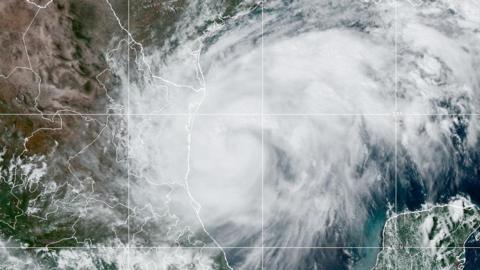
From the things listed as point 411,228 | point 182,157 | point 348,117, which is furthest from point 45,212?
point 411,228

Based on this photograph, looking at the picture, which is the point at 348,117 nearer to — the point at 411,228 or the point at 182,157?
the point at 411,228

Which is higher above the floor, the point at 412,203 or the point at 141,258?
the point at 412,203

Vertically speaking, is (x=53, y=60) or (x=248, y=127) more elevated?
(x=53, y=60)

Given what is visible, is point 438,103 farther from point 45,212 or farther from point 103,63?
point 45,212

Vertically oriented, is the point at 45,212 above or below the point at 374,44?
below

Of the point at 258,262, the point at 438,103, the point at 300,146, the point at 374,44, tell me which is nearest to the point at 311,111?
the point at 300,146

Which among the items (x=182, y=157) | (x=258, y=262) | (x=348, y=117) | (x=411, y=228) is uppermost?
(x=348, y=117)
